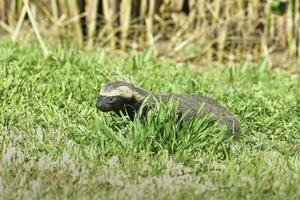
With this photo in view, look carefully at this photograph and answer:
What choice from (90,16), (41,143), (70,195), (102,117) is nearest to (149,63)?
(90,16)

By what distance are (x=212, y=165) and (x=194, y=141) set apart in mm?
245

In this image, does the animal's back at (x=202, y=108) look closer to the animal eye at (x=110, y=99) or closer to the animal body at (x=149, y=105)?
the animal body at (x=149, y=105)

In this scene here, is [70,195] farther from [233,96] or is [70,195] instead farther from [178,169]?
[233,96]

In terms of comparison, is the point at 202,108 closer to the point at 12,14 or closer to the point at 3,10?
the point at 12,14

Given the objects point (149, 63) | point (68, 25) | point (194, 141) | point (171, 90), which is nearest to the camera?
point (194, 141)

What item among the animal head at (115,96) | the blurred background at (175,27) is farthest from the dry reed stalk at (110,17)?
the animal head at (115,96)

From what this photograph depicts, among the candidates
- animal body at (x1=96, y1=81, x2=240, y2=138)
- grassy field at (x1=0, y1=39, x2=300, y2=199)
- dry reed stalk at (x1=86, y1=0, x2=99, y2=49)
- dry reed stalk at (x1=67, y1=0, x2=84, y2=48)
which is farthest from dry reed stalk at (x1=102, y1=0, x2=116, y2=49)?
animal body at (x1=96, y1=81, x2=240, y2=138)

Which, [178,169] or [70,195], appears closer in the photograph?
[70,195]

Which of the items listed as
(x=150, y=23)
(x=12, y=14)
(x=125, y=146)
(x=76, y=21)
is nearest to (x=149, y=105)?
(x=125, y=146)

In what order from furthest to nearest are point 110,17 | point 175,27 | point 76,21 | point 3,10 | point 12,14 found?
point 175,27 < point 3,10 < point 12,14 < point 110,17 < point 76,21

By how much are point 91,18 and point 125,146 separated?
12.0 feet

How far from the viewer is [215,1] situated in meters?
7.39

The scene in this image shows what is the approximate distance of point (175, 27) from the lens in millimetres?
7660

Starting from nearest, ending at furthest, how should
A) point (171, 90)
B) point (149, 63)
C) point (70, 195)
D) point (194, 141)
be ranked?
point (70, 195) < point (194, 141) < point (171, 90) < point (149, 63)
